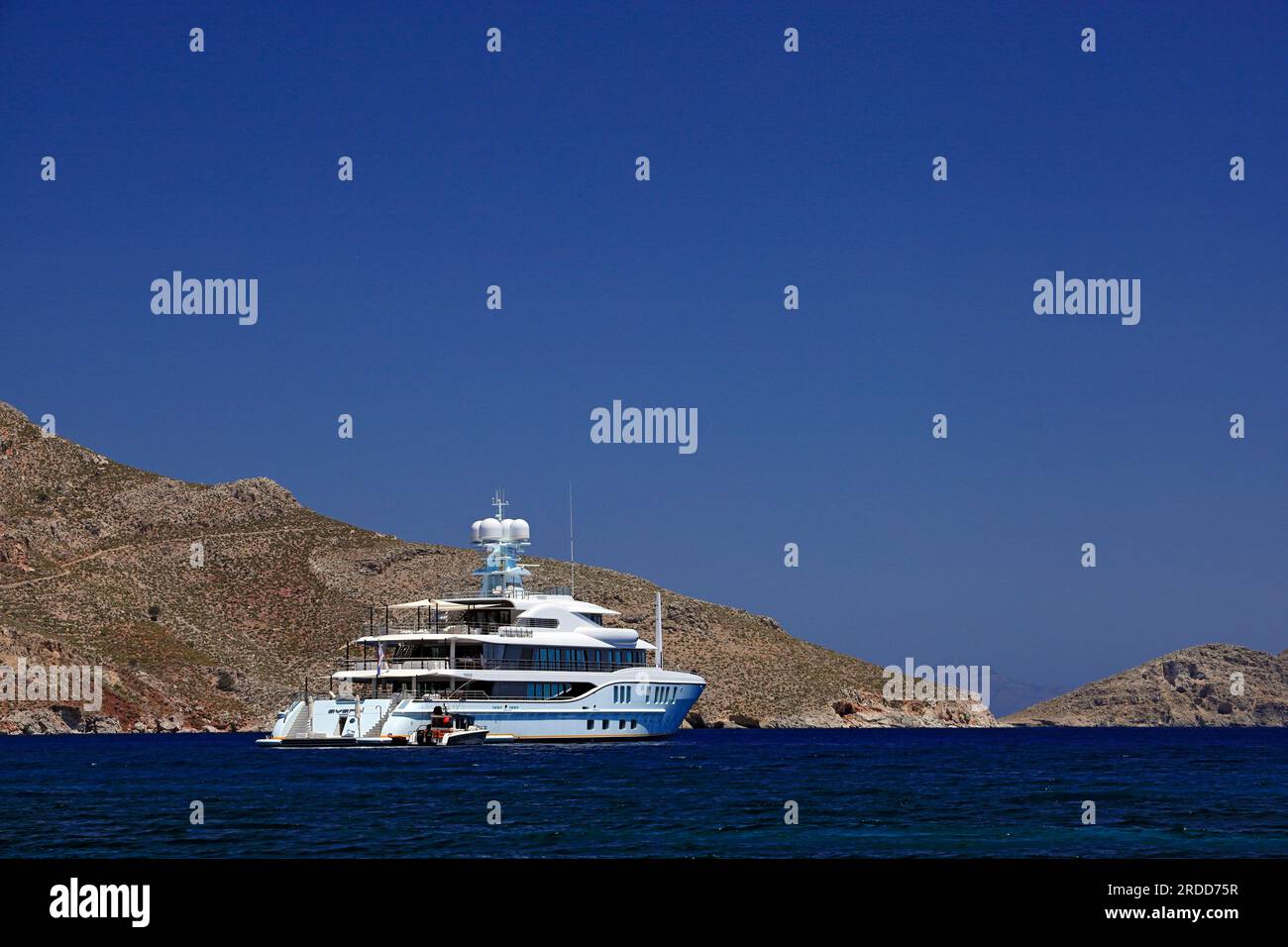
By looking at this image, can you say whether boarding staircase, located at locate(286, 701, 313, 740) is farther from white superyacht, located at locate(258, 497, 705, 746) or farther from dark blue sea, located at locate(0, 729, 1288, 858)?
dark blue sea, located at locate(0, 729, 1288, 858)

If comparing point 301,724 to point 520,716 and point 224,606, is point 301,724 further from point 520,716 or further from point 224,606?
point 224,606

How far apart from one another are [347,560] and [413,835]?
422 ft

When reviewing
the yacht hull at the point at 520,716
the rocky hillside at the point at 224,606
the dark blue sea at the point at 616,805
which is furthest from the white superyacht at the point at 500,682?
the rocky hillside at the point at 224,606

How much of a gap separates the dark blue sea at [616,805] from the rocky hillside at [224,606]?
51.5 meters

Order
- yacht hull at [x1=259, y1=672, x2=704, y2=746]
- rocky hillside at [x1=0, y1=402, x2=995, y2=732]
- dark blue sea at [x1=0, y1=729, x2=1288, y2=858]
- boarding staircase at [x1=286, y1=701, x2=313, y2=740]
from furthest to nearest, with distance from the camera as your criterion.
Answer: rocky hillside at [x1=0, y1=402, x2=995, y2=732] → boarding staircase at [x1=286, y1=701, x2=313, y2=740] → yacht hull at [x1=259, y1=672, x2=704, y2=746] → dark blue sea at [x1=0, y1=729, x2=1288, y2=858]

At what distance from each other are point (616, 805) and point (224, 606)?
112 m

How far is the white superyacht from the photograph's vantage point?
79.4 meters

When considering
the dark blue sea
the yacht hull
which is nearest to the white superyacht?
the yacht hull

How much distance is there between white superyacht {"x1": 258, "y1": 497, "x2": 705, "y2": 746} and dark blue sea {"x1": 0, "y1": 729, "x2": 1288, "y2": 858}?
3548 mm

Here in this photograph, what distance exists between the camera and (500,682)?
84438mm

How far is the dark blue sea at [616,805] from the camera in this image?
33.6 m

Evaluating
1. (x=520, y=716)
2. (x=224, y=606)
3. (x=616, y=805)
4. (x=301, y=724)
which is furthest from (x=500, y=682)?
(x=224, y=606)

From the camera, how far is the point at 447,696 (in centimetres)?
8200
